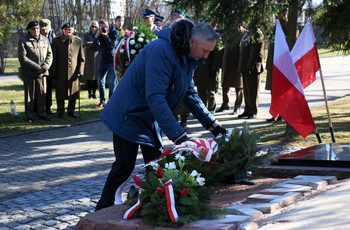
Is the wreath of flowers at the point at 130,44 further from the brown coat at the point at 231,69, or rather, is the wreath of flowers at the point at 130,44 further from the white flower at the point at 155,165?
the brown coat at the point at 231,69

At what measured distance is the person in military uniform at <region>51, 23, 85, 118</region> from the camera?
45.1 ft

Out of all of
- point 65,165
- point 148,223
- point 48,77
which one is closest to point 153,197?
point 148,223

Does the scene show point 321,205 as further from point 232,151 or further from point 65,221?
point 65,221

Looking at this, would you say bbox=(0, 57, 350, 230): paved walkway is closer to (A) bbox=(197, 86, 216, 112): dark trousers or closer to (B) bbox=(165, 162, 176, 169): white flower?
(A) bbox=(197, 86, 216, 112): dark trousers

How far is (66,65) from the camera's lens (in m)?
13.8

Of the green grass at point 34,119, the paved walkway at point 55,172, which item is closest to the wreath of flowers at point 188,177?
the paved walkway at point 55,172

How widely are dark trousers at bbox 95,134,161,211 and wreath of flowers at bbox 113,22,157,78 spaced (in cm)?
324

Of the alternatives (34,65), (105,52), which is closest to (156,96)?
(34,65)

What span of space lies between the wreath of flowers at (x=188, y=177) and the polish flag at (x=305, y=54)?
3568 millimetres

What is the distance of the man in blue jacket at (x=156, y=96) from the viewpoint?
4668 millimetres

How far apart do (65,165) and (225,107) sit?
6468mm

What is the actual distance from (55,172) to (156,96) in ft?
13.4

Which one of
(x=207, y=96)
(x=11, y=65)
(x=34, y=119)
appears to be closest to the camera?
(x=34, y=119)

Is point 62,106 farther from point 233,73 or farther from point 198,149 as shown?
point 198,149
